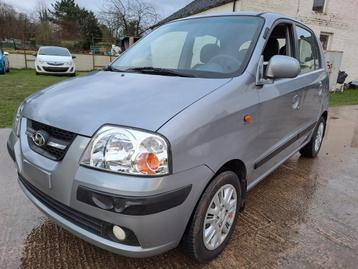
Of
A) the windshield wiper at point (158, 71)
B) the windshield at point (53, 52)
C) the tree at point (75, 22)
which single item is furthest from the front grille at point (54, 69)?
the tree at point (75, 22)

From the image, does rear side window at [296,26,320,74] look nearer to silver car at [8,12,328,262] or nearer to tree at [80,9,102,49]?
silver car at [8,12,328,262]

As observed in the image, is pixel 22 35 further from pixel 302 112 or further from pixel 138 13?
pixel 302 112

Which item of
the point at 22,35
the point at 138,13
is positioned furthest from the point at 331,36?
the point at 22,35

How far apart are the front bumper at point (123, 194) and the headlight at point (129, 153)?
40mm

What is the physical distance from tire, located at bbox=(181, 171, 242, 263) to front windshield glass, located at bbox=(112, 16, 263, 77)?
2.63 feet

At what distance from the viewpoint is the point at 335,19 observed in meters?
15.6

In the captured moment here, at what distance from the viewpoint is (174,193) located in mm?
1723

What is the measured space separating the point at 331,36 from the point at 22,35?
29.4 m

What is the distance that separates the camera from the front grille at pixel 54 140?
5.94ft

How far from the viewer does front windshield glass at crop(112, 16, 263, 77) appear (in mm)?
2494

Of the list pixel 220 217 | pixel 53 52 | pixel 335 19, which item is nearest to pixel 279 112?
pixel 220 217

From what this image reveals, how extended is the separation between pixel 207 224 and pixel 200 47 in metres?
1.60

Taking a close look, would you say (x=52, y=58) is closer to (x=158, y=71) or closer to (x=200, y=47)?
(x=200, y=47)

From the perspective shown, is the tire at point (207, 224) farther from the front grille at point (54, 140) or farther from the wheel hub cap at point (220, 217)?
the front grille at point (54, 140)
